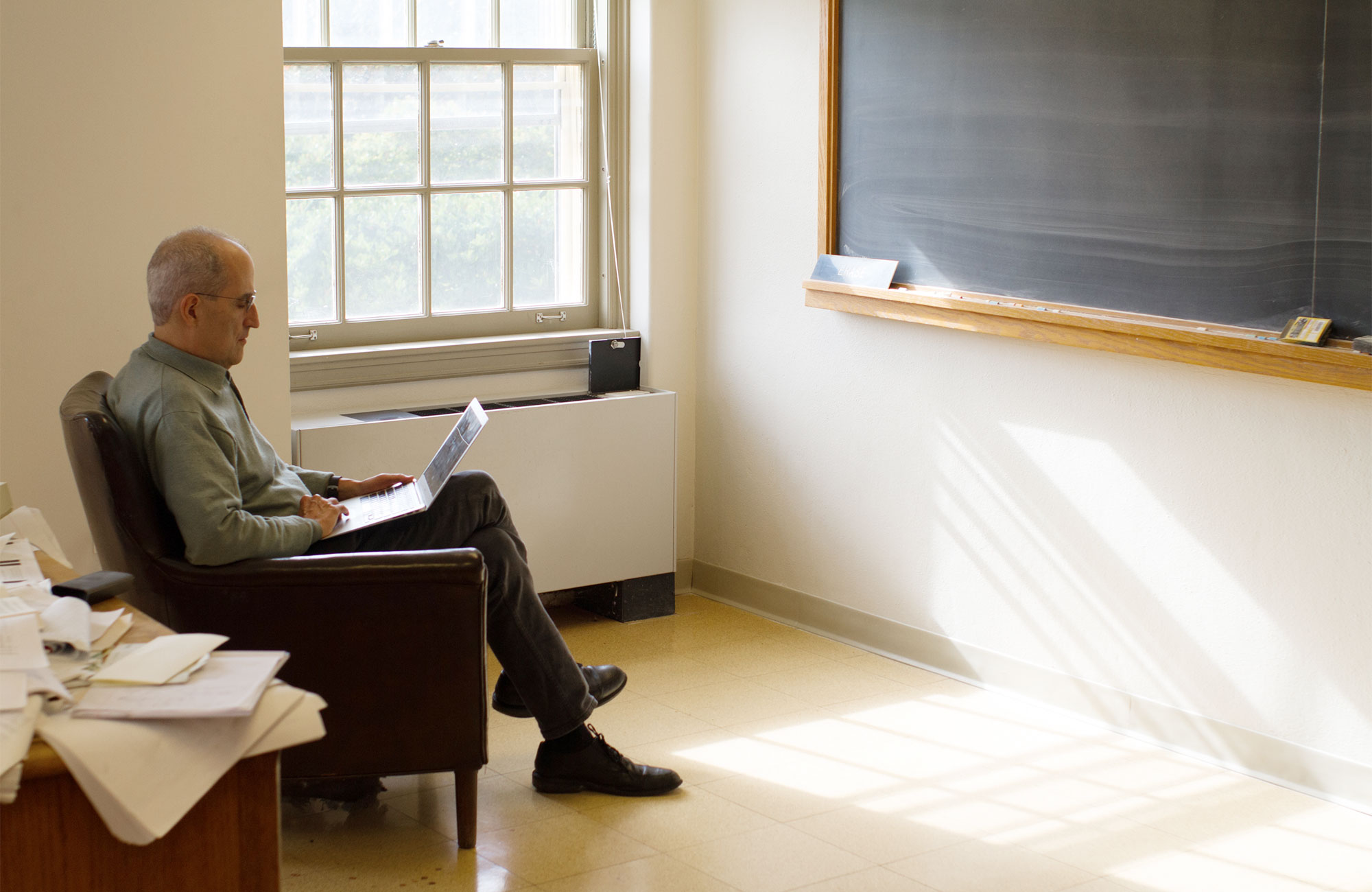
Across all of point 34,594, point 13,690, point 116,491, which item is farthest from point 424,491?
point 13,690

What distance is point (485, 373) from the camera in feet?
14.3

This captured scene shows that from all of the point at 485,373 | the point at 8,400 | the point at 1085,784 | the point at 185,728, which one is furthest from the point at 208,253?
the point at 1085,784

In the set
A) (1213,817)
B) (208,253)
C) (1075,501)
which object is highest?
(208,253)

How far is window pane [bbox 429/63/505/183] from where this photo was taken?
420 cm

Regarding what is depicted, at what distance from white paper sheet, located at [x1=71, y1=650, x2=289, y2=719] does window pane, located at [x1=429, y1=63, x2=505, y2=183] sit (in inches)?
108

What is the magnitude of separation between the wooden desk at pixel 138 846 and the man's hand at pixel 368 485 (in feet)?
5.09

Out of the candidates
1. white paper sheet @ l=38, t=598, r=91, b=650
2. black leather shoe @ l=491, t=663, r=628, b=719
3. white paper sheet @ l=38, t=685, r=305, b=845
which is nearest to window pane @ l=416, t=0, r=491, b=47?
black leather shoe @ l=491, t=663, r=628, b=719

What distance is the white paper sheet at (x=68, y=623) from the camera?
5.75ft

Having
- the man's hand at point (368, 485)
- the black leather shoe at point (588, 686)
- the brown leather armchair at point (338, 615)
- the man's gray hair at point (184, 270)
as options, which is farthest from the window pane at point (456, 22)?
the black leather shoe at point (588, 686)

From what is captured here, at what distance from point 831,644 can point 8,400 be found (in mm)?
2338

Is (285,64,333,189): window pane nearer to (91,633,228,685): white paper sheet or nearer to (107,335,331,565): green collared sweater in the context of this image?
(107,335,331,565): green collared sweater

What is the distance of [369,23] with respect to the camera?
4066 mm

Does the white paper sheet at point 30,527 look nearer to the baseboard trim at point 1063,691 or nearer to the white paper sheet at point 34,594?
the white paper sheet at point 34,594

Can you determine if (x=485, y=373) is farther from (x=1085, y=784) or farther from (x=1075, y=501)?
(x=1085, y=784)
